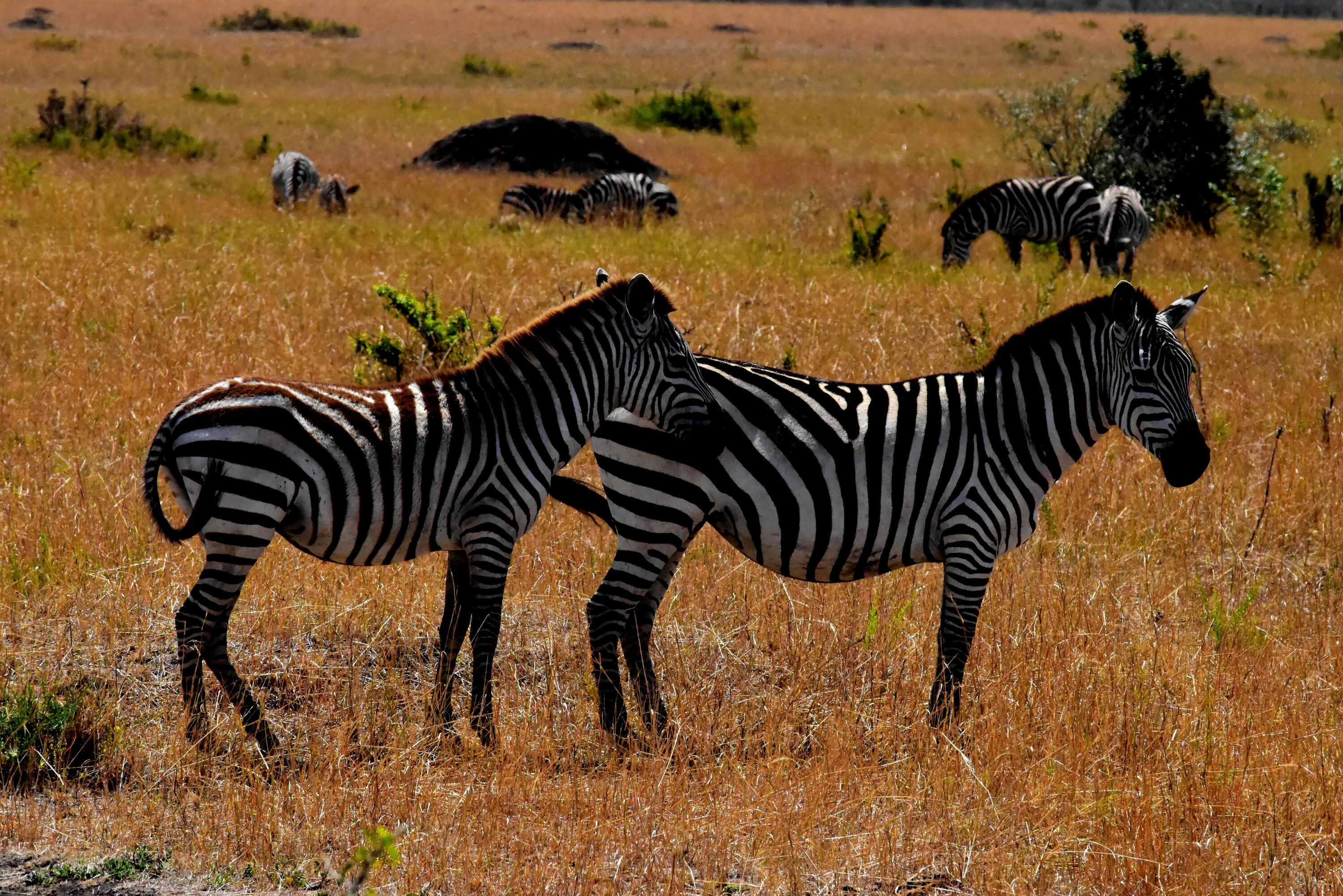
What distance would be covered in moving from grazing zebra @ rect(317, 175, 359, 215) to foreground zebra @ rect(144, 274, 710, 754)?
14316 millimetres

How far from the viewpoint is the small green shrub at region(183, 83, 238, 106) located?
34594 millimetres

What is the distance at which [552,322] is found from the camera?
19.0 feet

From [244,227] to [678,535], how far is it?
11.8 metres

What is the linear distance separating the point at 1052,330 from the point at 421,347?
6.06 m

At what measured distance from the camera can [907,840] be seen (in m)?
4.80

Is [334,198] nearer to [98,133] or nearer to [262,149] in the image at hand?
[262,149]

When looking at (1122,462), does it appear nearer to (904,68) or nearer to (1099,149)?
(1099,149)

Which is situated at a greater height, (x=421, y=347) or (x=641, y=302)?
(x=641, y=302)

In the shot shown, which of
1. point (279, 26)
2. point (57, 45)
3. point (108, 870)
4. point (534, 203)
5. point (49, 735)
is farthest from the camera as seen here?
point (279, 26)

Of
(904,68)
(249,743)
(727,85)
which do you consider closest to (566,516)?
(249,743)

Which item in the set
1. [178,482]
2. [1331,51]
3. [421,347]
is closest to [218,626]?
[178,482]

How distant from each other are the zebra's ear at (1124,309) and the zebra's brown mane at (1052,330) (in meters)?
0.08

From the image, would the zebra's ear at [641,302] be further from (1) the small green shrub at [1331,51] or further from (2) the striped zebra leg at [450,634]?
(1) the small green shrub at [1331,51]

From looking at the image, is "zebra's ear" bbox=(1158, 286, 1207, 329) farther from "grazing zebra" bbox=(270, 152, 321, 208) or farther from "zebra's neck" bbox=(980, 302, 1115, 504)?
"grazing zebra" bbox=(270, 152, 321, 208)
